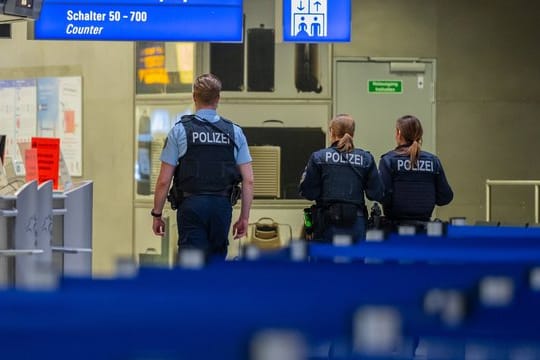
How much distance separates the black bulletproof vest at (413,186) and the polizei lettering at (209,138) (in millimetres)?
1214

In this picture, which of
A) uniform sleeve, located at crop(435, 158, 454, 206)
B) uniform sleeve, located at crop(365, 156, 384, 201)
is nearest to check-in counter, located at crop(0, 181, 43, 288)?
uniform sleeve, located at crop(365, 156, 384, 201)

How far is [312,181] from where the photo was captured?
26.0ft

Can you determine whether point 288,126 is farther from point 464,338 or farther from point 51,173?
point 464,338

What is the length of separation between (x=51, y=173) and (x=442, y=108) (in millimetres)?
4198

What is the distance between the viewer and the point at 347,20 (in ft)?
32.0

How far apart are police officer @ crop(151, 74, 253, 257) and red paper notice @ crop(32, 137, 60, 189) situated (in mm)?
1612

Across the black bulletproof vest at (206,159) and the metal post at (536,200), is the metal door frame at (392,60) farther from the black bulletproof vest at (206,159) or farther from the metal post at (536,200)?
the black bulletproof vest at (206,159)

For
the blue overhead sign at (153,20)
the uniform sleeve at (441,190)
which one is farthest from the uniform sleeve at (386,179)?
the blue overhead sign at (153,20)

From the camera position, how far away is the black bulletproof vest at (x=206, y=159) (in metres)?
7.23

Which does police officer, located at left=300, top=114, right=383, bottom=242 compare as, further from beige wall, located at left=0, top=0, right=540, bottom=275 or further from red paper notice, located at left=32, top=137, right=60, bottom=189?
beige wall, located at left=0, top=0, right=540, bottom=275

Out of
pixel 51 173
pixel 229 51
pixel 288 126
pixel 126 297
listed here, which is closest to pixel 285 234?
pixel 288 126

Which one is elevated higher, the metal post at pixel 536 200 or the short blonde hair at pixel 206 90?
the short blonde hair at pixel 206 90

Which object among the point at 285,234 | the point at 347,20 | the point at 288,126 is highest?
the point at 347,20

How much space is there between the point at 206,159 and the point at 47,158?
6.17 ft
